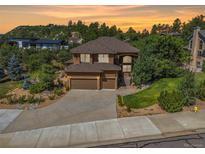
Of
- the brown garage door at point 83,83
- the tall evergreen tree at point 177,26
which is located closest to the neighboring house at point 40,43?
the brown garage door at point 83,83

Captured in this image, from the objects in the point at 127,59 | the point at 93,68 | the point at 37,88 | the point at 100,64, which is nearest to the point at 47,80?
the point at 37,88

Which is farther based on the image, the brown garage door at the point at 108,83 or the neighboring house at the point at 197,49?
the neighboring house at the point at 197,49

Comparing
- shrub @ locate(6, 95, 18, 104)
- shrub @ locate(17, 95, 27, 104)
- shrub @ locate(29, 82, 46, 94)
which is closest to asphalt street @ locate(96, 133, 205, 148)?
shrub @ locate(17, 95, 27, 104)

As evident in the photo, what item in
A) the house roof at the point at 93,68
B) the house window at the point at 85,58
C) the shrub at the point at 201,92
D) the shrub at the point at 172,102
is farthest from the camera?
the house window at the point at 85,58

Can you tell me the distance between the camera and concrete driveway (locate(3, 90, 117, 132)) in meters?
16.7

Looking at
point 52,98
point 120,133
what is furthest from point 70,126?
point 52,98

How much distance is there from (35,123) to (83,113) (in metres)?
3.98

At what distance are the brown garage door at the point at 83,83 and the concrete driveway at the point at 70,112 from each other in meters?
2.57

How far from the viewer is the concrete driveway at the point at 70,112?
16734 mm

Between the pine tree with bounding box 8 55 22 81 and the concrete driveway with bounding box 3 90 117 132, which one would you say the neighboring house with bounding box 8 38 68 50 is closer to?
the pine tree with bounding box 8 55 22 81

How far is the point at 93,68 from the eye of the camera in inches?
1056

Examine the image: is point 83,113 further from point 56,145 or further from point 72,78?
point 72,78

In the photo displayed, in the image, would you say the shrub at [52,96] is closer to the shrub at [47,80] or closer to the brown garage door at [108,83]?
the shrub at [47,80]

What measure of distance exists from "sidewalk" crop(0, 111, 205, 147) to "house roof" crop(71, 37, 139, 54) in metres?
13.3
